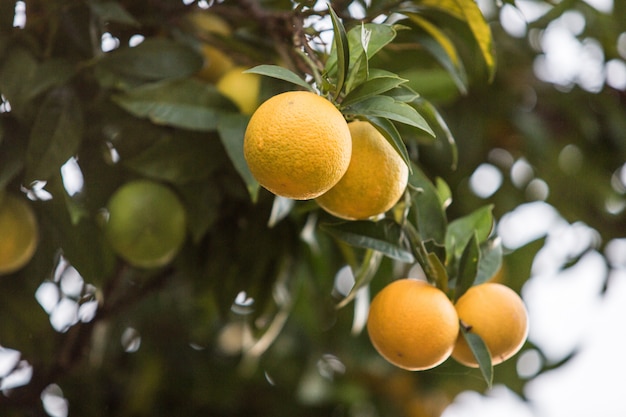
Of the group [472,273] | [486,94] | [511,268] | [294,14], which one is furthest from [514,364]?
[294,14]

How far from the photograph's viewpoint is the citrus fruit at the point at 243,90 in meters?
0.97

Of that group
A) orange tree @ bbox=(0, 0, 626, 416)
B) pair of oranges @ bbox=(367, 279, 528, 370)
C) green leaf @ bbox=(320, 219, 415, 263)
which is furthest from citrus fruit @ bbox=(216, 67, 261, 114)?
pair of oranges @ bbox=(367, 279, 528, 370)

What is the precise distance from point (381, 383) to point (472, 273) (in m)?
1.10

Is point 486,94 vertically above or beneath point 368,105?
beneath

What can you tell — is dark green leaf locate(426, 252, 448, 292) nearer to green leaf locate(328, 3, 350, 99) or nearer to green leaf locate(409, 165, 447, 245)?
green leaf locate(409, 165, 447, 245)

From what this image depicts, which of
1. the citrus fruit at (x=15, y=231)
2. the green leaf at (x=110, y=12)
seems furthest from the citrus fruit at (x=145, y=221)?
the green leaf at (x=110, y=12)

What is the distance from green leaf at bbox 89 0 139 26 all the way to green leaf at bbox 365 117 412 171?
432 millimetres

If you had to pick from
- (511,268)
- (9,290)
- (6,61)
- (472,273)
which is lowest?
(511,268)

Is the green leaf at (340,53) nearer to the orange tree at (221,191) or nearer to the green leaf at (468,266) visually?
the orange tree at (221,191)

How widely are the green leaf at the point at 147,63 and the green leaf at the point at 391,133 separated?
1.26 ft

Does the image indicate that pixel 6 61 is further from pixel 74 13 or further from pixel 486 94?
pixel 486 94

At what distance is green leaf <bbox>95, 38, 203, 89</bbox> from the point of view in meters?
0.96

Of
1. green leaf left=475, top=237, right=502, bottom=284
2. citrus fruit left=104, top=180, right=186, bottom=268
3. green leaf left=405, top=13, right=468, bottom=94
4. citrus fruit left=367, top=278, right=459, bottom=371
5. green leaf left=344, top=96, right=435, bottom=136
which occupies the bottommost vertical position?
citrus fruit left=104, top=180, right=186, bottom=268

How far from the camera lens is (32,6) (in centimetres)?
99
